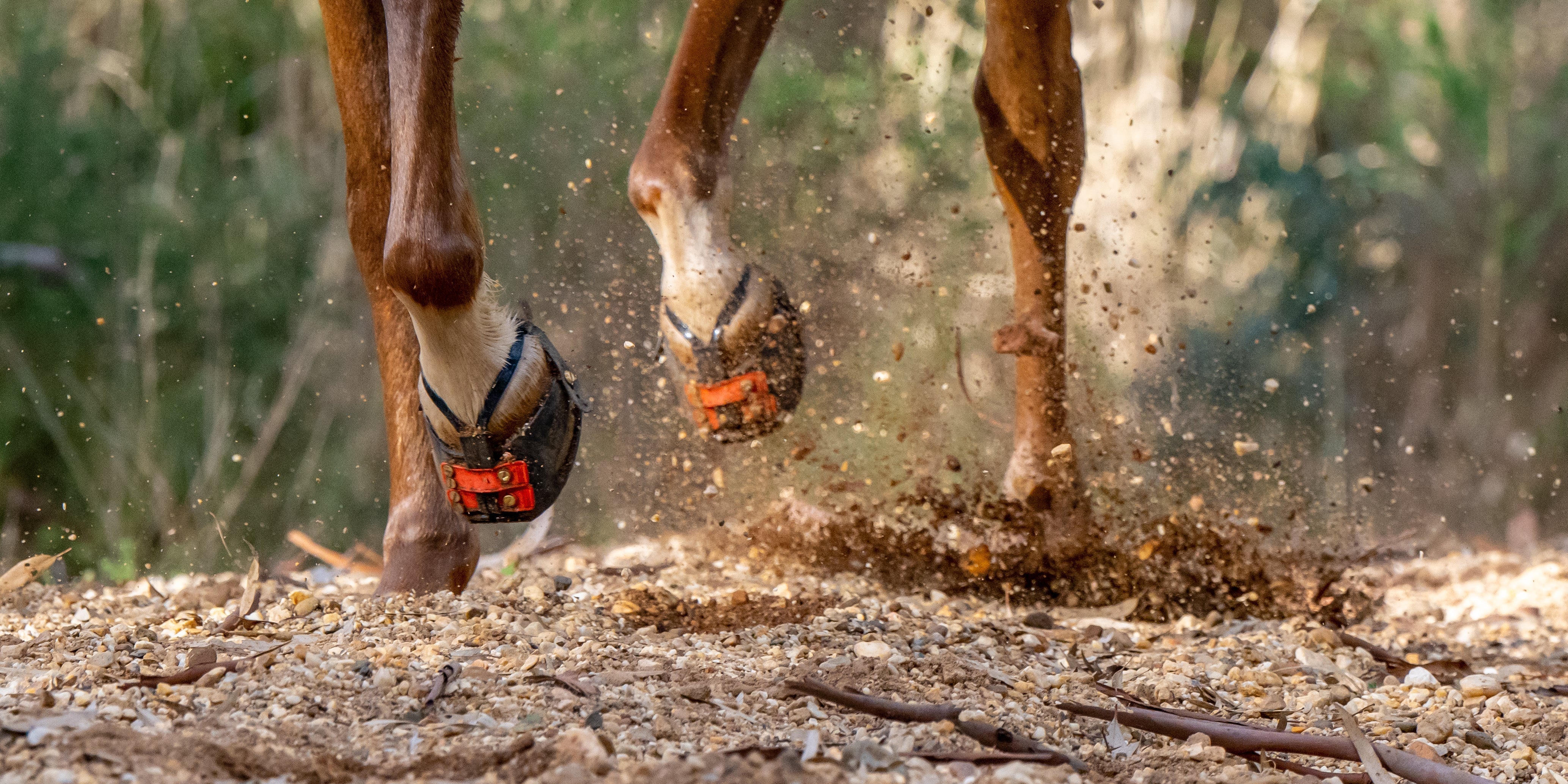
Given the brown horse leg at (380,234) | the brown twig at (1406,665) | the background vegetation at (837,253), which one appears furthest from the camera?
the background vegetation at (837,253)

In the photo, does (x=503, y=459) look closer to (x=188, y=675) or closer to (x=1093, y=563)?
(x=188, y=675)

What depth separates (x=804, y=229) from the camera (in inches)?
251

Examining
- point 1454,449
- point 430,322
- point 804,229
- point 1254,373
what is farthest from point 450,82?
point 1454,449

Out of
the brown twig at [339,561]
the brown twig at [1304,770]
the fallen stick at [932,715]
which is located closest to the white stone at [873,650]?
the fallen stick at [932,715]

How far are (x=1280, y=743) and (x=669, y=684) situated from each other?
2.70 ft

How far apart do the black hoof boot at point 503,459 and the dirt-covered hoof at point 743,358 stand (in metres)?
0.52

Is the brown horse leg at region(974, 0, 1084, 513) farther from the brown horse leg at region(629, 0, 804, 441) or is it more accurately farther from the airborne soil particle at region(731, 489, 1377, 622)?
the brown horse leg at region(629, 0, 804, 441)

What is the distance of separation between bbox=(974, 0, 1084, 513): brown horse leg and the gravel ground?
38 centimetres

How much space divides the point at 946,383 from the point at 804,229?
114 centimetres

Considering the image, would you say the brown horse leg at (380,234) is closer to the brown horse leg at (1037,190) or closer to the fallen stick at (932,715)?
the fallen stick at (932,715)

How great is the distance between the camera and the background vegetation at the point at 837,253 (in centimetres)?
572

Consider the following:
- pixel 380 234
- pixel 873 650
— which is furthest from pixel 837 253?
pixel 873 650

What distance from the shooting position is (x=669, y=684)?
1.70 m

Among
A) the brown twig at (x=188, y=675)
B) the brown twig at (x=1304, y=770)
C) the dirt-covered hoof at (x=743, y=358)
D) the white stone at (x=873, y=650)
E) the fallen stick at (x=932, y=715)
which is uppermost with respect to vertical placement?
the dirt-covered hoof at (x=743, y=358)
